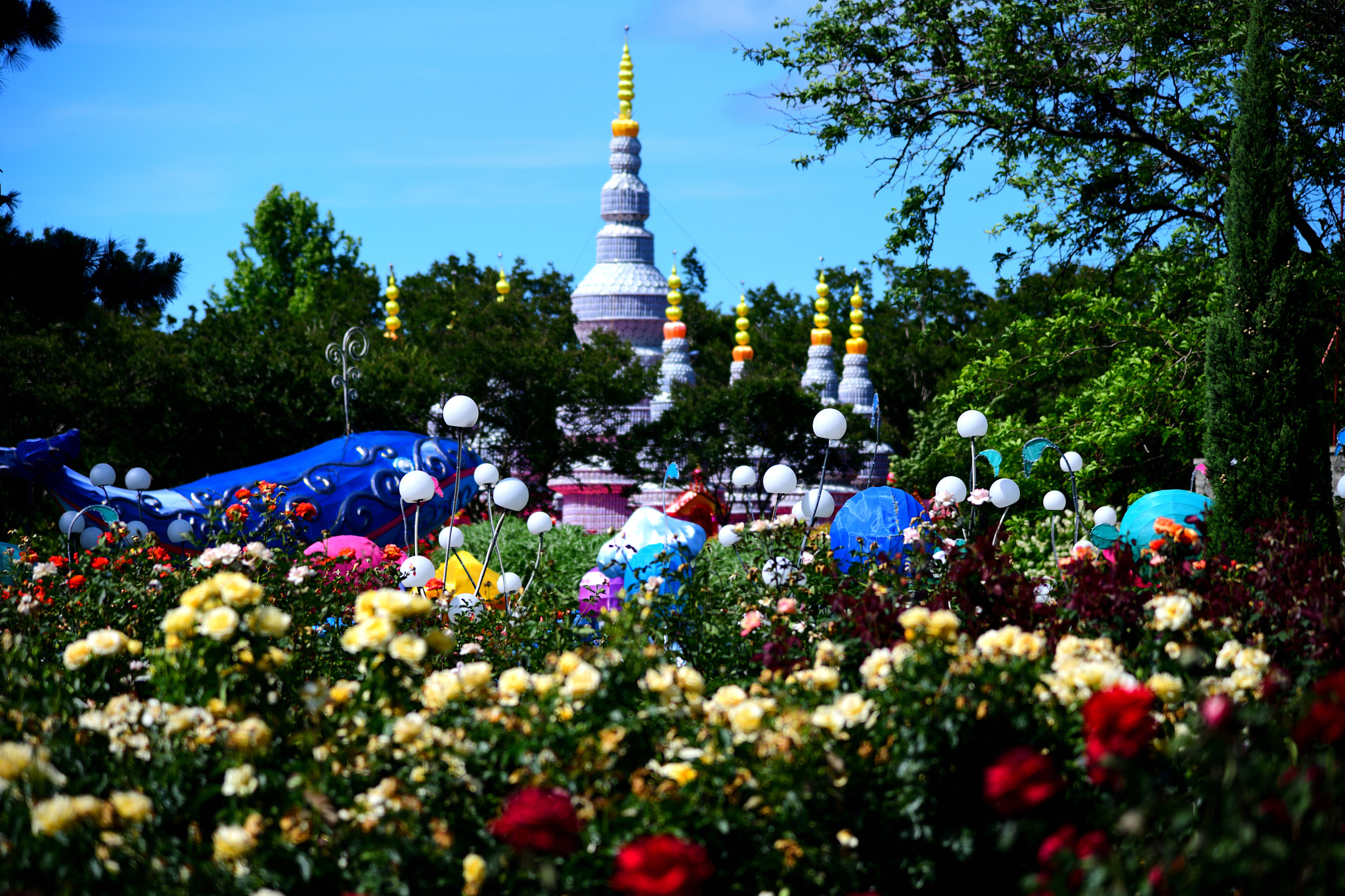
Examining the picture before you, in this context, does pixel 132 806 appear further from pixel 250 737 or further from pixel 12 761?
pixel 250 737

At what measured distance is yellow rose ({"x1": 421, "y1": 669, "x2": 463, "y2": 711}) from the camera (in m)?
3.51

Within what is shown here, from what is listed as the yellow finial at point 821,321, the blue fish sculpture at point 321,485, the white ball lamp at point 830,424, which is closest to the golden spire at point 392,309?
the yellow finial at point 821,321

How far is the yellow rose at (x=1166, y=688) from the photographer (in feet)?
12.1

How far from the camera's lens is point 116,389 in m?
18.9

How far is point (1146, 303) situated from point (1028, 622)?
1240cm

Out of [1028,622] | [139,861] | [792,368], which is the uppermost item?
[792,368]

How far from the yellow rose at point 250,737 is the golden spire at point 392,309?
33869mm

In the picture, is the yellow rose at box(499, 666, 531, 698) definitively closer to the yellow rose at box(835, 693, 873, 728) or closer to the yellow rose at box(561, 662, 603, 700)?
the yellow rose at box(561, 662, 603, 700)

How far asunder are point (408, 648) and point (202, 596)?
76cm

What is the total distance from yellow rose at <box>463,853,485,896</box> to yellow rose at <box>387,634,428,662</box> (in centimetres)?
69

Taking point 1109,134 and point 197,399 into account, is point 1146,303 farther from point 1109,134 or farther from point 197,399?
point 197,399

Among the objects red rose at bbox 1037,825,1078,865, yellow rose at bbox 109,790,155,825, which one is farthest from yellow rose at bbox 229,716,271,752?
red rose at bbox 1037,825,1078,865

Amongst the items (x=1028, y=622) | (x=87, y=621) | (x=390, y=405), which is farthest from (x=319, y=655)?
(x=390, y=405)

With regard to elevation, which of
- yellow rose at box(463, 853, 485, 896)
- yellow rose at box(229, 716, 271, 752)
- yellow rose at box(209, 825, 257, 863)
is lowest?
yellow rose at box(463, 853, 485, 896)
